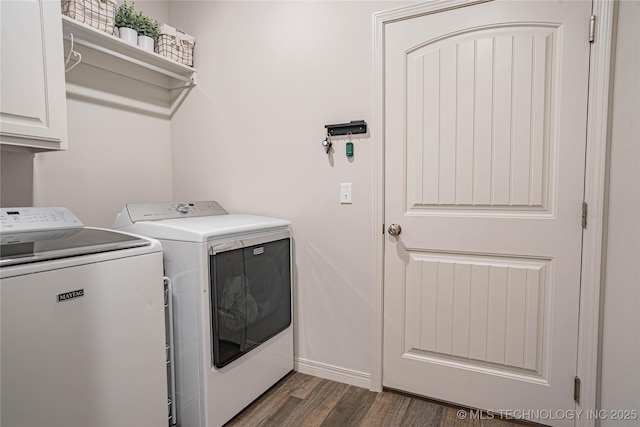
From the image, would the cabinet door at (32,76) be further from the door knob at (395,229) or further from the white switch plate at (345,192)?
the door knob at (395,229)

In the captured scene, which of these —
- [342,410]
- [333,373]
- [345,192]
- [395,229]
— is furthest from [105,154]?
[342,410]

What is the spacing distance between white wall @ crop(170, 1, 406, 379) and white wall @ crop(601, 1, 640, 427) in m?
1.04

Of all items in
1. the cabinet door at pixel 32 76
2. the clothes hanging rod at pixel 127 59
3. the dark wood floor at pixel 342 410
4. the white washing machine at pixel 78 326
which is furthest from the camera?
the clothes hanging rod at pixel 127 59

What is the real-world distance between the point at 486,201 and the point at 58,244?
1807 mm

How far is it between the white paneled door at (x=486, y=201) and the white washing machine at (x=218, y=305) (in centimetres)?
67

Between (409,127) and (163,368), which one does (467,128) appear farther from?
(163,368)

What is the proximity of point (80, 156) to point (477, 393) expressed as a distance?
2.52 m

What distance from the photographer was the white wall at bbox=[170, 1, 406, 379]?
2047 millimetres

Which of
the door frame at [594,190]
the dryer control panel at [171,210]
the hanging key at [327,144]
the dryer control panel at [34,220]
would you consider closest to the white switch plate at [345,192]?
the hanging key at [327,144]

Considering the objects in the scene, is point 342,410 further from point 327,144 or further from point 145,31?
point 145,31

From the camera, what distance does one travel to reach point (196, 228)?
1687mm

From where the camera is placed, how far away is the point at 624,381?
1.34 m

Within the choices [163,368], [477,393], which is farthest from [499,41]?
[163,368]

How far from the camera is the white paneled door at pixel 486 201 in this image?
1623 mm
